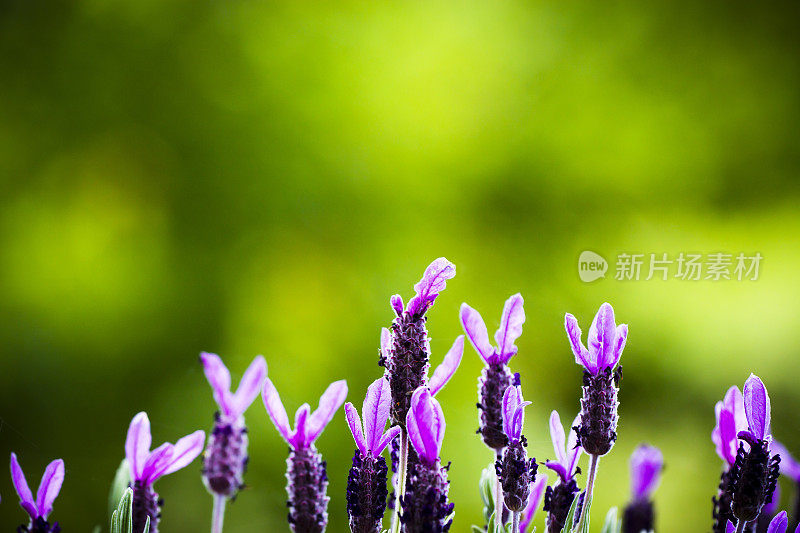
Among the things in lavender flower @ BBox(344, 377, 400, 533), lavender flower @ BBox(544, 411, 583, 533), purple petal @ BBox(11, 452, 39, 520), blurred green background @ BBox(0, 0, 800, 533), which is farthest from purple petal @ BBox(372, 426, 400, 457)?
blurred green background @ BBox(0, 0, 800, 533)

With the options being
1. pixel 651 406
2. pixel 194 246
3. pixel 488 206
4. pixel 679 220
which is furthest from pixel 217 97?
pixel 651 406

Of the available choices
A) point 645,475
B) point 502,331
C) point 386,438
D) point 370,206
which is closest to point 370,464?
point 386,438

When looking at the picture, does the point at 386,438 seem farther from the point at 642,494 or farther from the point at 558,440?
the point at 642,494

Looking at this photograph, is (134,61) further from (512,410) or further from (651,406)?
(651,406)

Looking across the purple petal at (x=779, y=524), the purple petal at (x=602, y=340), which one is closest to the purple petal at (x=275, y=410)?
the purple petal at (x=602, y=340)

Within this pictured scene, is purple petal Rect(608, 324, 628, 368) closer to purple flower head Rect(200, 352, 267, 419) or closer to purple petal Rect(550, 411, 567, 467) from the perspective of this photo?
purple petal Rect(550, 411, 567, 467)

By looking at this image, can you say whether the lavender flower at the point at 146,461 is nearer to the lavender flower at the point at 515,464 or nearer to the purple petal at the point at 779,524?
the lavender flower at the point at 515,464
